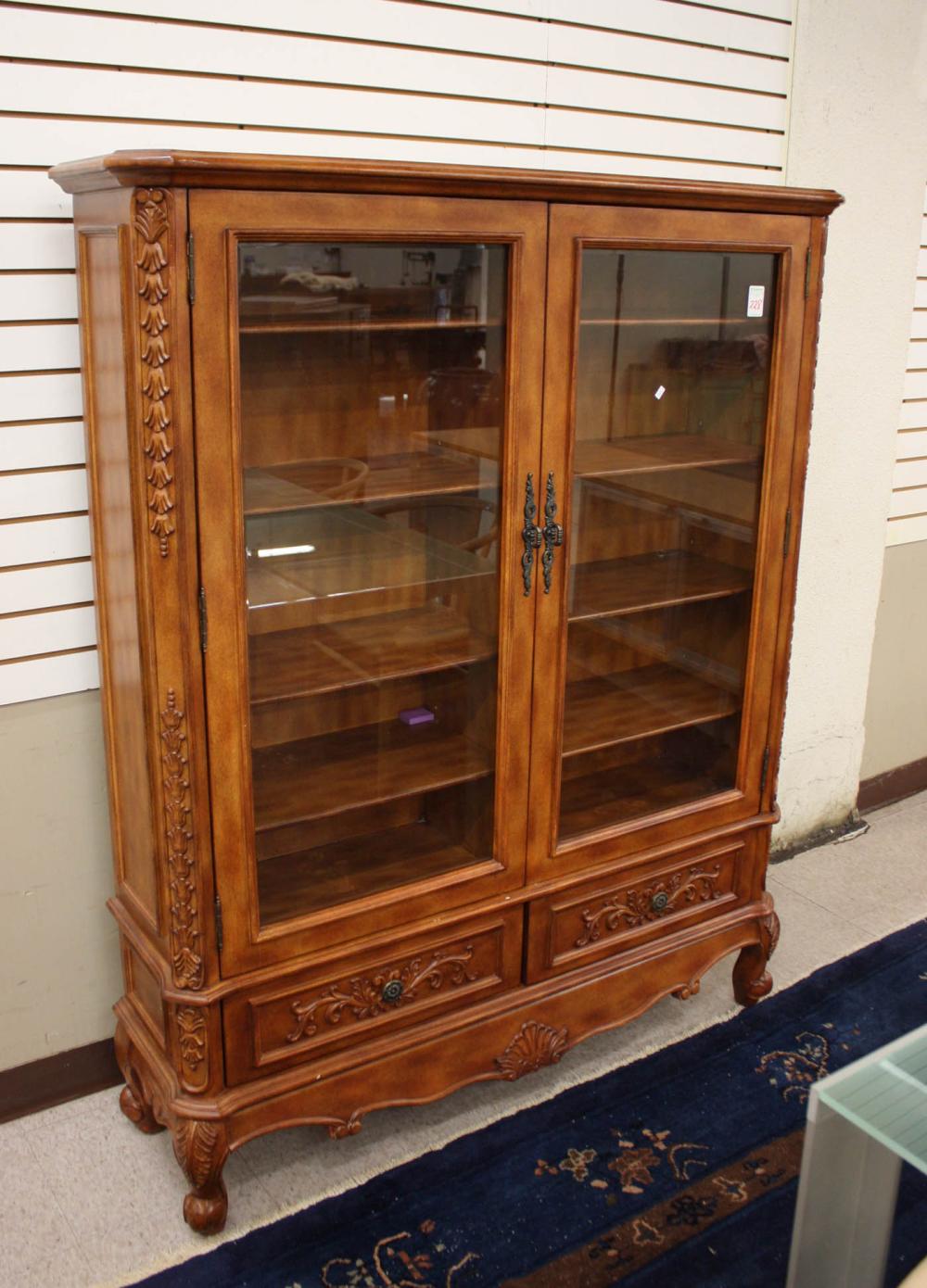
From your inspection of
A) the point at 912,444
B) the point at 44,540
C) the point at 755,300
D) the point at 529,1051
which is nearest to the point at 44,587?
the point at 44,540

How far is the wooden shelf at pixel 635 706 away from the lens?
2484 millimetres

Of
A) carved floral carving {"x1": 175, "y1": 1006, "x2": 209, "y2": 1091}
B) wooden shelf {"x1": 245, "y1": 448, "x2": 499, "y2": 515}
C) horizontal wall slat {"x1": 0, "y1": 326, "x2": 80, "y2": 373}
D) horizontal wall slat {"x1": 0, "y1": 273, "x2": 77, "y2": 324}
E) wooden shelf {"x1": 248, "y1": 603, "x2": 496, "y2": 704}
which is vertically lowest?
carved floral carving {"x1": 175, "y1": 1006, "x2": 209, "y2": 1091}

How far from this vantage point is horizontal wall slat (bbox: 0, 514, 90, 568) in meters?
2.24

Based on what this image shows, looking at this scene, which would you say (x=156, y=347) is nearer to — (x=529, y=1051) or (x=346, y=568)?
(x=346, y=568)

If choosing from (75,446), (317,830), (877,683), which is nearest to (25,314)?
(75,446)

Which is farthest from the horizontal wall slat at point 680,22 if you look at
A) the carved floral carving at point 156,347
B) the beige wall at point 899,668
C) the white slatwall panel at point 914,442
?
the beige wall at point 899,668

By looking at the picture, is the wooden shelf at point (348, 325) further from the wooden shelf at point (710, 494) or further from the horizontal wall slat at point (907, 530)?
the horizontal wall slat at point (907, 530)

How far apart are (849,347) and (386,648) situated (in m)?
1.75

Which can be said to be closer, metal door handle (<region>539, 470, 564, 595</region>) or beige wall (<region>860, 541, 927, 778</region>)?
metal door handle (<region>539, 470, 564, 595</region>)

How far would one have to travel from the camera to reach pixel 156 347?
70.2 inches

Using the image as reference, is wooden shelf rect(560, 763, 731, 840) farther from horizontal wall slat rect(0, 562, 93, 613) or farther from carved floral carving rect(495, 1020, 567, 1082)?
horizontal wall slat rect(0, 562, 93, 613)

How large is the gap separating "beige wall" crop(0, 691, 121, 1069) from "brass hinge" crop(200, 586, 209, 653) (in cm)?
57

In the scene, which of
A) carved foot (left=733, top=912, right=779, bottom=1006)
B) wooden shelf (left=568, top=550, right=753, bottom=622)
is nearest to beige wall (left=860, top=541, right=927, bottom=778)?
carved foot (left=733, top=912, right=779, bottom=1006)

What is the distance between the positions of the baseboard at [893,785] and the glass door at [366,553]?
2.00 m
